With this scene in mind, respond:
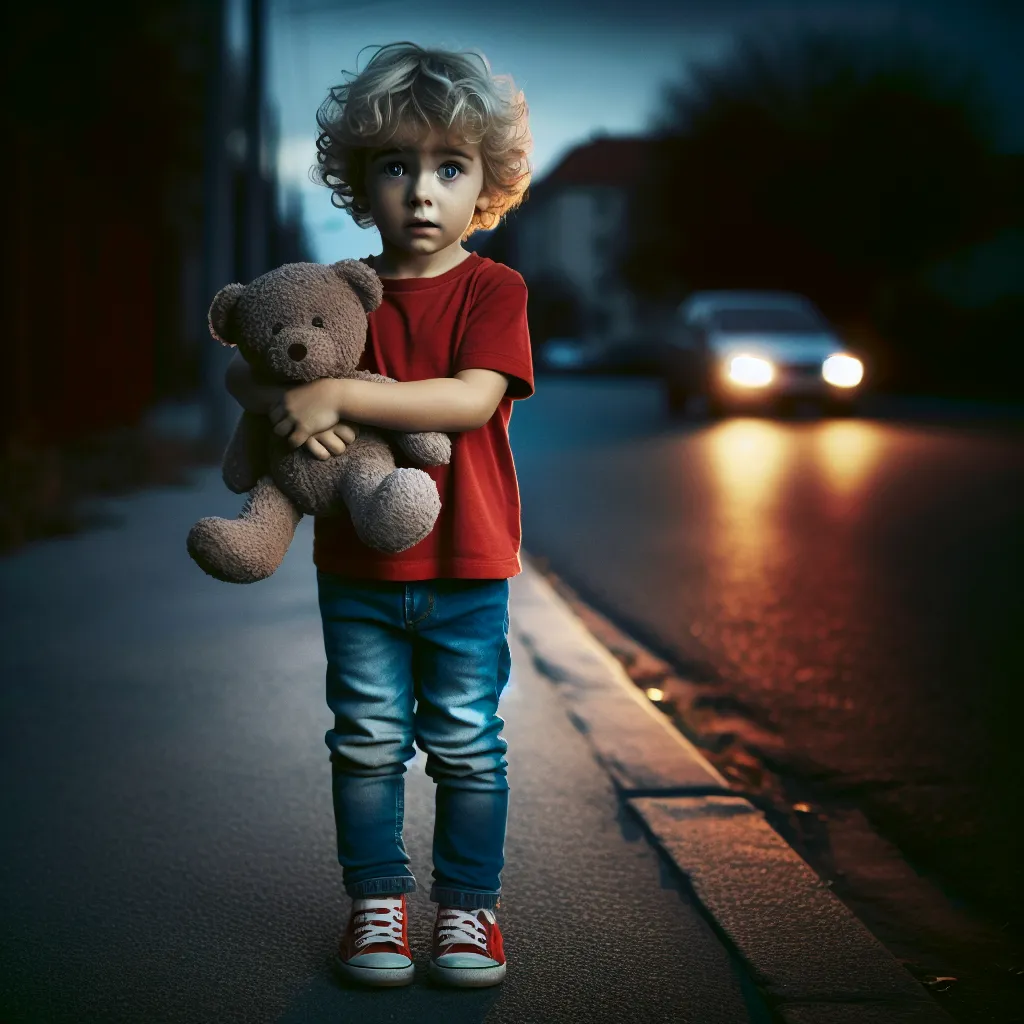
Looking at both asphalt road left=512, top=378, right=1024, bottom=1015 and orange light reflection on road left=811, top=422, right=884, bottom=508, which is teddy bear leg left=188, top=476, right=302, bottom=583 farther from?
orange light reflection on road left=811, top=422, right=884, bottom=508

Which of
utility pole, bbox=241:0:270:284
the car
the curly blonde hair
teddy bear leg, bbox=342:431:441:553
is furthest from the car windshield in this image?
teddy bear leg, bbox=342:431:441:553

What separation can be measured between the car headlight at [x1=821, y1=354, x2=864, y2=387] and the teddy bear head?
1749 cm

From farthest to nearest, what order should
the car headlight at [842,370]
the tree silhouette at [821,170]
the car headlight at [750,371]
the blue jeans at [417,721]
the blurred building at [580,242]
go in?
the blurred building at [580,242]
the tree silhouette at [821,170]
the car headlight at [842,370]
the car headlight at [750,371]
the blue jeans at [417,721]

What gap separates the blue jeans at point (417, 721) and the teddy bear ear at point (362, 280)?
51 cm

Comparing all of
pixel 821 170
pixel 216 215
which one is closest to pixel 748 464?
pixel 216 215

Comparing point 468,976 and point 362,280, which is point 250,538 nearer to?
point 362,280

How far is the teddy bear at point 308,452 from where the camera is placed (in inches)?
104

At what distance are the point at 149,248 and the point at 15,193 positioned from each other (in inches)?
266

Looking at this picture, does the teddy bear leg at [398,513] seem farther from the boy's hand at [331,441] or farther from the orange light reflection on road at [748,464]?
the orange light reflection on road at [748,464]

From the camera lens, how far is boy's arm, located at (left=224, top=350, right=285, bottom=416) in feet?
9.04

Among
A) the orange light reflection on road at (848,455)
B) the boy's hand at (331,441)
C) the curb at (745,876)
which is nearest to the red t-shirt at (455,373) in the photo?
the boy's hand at (331,441)

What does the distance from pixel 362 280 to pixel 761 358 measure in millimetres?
17309

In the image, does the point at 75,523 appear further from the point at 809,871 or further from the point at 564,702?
the point at 809,871

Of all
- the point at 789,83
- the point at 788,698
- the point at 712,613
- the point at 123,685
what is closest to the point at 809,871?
the point at 788,698
